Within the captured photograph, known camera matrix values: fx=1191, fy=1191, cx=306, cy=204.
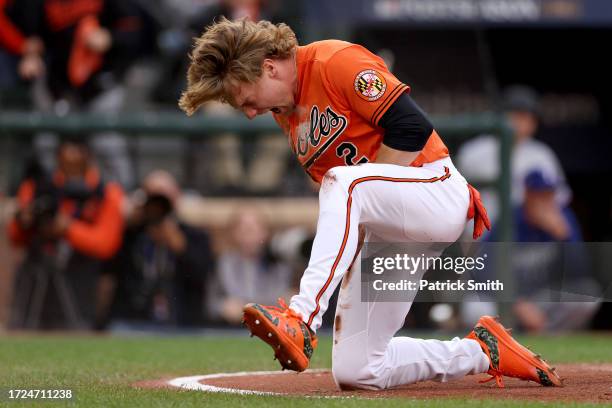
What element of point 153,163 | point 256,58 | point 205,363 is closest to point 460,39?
point 153,163

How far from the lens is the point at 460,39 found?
10469mm

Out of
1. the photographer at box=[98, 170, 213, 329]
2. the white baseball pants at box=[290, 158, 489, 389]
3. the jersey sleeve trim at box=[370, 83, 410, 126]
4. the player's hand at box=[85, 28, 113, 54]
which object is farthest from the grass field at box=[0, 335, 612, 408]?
the player's hand at box=[85, 28, 113, 54]

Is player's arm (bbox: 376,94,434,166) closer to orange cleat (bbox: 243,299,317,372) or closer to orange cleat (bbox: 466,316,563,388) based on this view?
orange cleat (bbox: 243,299,317,372)

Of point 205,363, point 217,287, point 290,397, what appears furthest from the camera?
point 217,287

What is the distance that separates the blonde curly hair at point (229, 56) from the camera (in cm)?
406

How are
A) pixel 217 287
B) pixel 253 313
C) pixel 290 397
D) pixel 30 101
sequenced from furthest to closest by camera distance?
pixel 30 101 < pixel 217 287 < pixel 290 397 < pixel 253 313

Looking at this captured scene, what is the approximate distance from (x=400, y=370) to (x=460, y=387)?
26 cm

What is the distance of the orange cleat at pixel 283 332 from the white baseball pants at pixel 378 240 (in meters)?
0.08

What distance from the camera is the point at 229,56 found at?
4.07m

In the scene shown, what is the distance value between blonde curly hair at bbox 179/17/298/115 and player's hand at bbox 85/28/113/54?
5547 mm

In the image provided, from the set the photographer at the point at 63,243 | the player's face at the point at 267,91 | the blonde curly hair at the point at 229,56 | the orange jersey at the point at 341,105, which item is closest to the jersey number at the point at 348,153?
the orange jersey at the point at 341,105

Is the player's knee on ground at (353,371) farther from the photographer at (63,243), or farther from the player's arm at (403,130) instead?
the photographer at (63,243)

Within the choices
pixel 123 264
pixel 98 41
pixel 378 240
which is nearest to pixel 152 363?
pixel 378 240

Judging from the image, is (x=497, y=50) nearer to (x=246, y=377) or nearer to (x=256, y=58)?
(x=246, y=377)
